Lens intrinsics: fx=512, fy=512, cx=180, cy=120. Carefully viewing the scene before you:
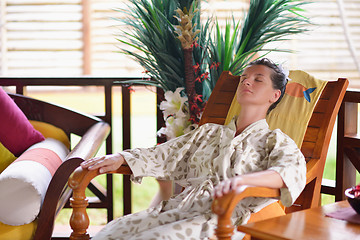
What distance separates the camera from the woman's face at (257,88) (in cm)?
204

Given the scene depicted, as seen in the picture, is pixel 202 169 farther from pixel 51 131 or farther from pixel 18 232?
pixel 51 131

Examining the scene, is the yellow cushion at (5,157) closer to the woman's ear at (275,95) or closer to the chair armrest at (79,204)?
the chair armrest at (79,204)

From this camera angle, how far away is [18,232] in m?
2.02

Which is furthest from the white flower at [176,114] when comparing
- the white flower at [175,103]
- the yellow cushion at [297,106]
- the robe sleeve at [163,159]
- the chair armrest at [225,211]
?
the chair armrest at [225,211]

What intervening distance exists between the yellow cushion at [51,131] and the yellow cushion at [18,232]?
2.93 feet

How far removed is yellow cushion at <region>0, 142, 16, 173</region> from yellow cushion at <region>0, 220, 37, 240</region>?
1.81 feet

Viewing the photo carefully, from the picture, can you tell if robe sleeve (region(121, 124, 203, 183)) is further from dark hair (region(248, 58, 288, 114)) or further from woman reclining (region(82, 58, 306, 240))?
dark hair (region(248, 58, 288, 114))

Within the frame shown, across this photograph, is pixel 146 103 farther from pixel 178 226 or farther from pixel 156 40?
pixel 178 226

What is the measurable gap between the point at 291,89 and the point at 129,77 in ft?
3.48

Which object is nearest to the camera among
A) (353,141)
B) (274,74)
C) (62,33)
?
(274,74)

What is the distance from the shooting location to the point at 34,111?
2.96 metres

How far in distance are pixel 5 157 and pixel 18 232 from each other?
0.63m

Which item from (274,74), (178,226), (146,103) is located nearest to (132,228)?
(178,226)

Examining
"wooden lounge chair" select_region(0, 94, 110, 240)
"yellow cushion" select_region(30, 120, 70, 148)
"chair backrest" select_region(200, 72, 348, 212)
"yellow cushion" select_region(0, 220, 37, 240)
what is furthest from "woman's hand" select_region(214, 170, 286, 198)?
"yellow cushion" select_region(30, 120, 70, 148)
